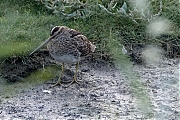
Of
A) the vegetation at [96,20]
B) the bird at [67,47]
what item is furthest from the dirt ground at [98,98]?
the vegetation at [96,20]

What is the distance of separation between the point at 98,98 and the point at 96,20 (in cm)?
189

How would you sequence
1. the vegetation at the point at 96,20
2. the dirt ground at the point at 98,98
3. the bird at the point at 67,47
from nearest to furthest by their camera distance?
the dirt ground at the point at 98,98 < the bird at the point at 67,47 < the vegetation at the point at 96,20

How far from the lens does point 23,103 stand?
4.52 metres

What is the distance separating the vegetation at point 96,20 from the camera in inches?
228

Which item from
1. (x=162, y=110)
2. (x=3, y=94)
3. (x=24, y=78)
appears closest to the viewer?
(x=162, y=110)

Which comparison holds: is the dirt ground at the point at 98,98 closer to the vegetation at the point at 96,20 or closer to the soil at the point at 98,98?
the soil at the point at 98,98

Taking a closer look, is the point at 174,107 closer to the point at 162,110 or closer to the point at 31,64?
the point at 162,110

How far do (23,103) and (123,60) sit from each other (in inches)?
131

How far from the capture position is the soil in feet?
13.8

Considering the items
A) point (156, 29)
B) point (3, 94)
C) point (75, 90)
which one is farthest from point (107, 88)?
point (156, 29)

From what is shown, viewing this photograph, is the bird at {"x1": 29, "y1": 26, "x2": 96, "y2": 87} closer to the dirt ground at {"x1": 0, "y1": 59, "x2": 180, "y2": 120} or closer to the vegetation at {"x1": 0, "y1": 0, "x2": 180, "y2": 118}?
the dirt ground at {"x1": 0, "y1": 59, "x2": 180, "y2": 120}

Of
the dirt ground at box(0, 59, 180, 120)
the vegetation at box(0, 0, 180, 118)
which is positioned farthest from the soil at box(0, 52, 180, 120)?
the vegetation at box(0, 0, 180, 118)

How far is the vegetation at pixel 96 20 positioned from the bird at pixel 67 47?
46cm

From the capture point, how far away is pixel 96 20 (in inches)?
247
